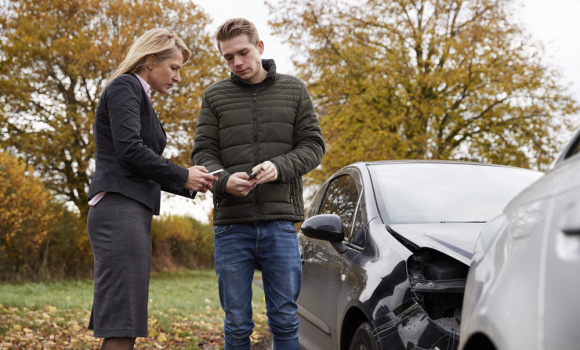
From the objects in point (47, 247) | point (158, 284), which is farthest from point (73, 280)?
point (158, 284)

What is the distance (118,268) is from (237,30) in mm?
1460

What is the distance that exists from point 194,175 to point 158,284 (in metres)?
15.9

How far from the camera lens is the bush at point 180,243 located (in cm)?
2403

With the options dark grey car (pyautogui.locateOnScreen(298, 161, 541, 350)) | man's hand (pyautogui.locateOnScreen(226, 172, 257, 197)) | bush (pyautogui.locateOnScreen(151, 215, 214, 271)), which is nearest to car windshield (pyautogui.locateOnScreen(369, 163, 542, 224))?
dark grey car (pyautogui.locateOnScreen(298, 161, 541, 350))

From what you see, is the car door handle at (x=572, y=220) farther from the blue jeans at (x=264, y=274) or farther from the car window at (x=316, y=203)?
the car window at (x=316, y=203)

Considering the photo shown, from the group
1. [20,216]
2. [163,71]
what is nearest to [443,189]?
[163,71]

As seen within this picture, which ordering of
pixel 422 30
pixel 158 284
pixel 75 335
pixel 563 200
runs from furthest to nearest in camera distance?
pixel 422 30 < pixel 158 284 < pixel 75 335 < pixel 563 200

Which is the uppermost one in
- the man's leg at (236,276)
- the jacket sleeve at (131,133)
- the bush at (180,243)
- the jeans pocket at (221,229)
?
the jacket sleeve at (131,133)

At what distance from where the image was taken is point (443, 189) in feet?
12.2

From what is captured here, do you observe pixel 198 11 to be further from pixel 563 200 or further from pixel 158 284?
pixel 563 200

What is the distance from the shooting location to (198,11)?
22.7 m

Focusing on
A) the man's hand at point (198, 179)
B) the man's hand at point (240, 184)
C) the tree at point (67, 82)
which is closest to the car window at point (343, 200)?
the man's hand at point (240, 184)

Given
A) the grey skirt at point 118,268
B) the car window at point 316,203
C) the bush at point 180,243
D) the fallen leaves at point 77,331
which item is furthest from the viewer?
the bush at point 180,243

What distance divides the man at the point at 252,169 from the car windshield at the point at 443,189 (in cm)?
52
